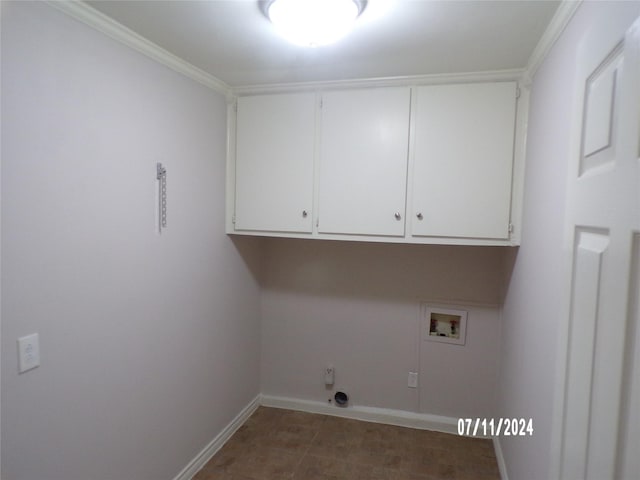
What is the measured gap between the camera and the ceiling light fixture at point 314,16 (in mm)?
1285

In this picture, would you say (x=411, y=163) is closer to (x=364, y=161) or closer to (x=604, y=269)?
(x=364, y=161)

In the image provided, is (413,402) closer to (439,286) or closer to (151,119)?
(439,286)

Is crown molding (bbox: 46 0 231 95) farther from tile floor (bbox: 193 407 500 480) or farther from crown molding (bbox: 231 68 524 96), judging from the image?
tile floor (bbox: 193 407 500 480)

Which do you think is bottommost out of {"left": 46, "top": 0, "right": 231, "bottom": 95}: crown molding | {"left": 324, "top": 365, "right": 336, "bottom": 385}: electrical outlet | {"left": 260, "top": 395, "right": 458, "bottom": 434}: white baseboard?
{"left": 260, "top": 395, "right": 458, "bottom": 434}: white baseboard

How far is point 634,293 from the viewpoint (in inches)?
22.6

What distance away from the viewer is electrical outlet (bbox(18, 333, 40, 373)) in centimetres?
118

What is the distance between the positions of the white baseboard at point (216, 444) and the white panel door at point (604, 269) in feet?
6.27

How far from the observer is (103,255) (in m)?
1.48

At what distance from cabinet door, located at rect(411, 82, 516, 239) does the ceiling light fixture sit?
2.53 feet

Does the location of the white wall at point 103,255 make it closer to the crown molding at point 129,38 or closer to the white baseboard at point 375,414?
the crown molding at point 129,38

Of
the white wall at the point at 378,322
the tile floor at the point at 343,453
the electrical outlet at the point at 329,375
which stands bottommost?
the tile floor at the point at 343,453
